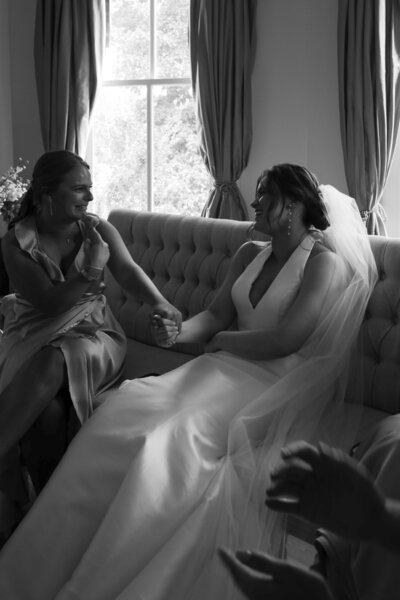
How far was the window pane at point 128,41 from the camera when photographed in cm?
718

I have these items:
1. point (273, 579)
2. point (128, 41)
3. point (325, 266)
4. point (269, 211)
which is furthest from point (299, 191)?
point (128, 41)

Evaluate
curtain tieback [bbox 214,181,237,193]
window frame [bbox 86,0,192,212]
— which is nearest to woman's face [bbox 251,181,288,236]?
curtain tieback [bbox 214,181,237,193]

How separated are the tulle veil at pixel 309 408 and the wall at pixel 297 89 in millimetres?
3113

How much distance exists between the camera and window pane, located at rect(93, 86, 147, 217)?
7.30 meters

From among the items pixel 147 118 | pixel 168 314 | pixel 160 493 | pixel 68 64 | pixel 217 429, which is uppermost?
pixel 68 64

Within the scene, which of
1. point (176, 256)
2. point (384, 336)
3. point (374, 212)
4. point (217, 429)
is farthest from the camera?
point (374, 212)

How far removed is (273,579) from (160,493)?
146cm

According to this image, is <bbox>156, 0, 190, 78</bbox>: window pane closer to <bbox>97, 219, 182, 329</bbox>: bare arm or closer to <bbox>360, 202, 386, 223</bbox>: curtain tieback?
<bbox>360, 202, 386, 223</bbox>: curtain tieback

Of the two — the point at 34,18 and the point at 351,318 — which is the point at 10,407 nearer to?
the point at 351,318

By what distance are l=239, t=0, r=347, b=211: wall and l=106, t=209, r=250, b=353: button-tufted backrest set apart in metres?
2.32

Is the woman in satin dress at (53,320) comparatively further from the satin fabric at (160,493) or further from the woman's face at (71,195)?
the satin fabric at (160,493)

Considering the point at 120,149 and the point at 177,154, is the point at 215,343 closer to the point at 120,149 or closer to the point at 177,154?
the point at 177,154

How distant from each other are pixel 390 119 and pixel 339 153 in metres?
0.53

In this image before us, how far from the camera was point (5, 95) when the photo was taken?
7516mm
